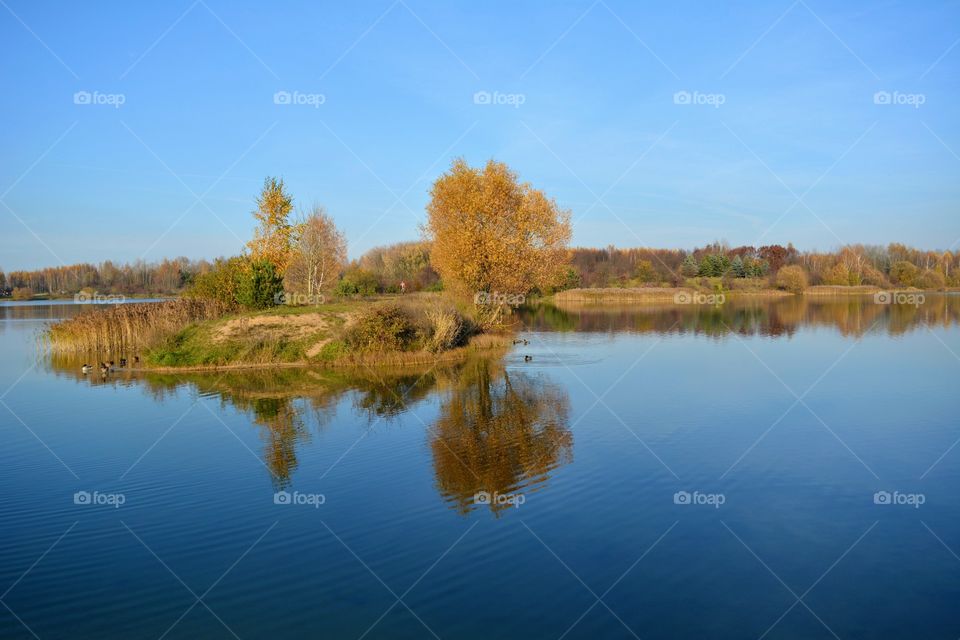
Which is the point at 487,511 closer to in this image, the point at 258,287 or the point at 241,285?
the point at 258,287

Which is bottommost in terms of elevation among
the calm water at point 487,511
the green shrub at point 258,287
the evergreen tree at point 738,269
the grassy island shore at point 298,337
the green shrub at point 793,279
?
the calm water at point 487,511

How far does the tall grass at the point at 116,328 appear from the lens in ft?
102

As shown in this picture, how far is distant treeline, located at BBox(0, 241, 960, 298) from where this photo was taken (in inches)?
3219

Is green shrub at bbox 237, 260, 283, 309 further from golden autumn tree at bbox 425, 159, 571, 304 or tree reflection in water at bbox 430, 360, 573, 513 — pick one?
tree reflection in water at bbox 430, 360, 573, 513

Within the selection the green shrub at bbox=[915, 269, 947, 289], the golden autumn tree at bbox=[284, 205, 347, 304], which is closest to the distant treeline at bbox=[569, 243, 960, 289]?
the green shrub at bbox=[915, 269, 947, 289]

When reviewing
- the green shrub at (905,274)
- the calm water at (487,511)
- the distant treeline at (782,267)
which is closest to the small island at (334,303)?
the calm water at (487,511)

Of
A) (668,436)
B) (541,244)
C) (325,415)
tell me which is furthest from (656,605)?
(541,244)

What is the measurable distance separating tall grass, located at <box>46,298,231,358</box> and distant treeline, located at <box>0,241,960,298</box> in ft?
83.7

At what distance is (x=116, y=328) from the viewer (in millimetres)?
31641

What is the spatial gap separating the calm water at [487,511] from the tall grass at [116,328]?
9.94 meters

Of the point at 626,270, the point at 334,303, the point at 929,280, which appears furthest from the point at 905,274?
the point at 334,303

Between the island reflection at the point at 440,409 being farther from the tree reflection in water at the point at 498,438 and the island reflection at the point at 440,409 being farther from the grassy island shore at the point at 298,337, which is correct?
the grassy island shore at the point at 298,337

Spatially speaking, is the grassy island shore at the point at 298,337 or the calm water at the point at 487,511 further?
the grassy island shore at the point at 298,337

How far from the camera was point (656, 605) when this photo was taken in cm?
746
